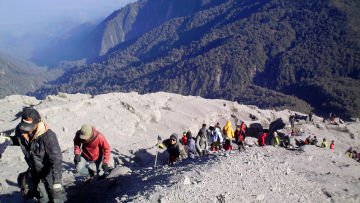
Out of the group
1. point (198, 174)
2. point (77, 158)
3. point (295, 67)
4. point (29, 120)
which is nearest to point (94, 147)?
point (77, 158)

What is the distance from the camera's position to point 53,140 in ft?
26.4

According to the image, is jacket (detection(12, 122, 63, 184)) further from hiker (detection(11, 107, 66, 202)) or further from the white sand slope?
the white sand slope

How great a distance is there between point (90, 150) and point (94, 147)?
175 mm

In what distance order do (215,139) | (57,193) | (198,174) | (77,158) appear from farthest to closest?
(215,139), (198,174), (77,158), (57,193)

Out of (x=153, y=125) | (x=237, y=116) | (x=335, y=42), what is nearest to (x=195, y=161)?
(x=153, y=125)

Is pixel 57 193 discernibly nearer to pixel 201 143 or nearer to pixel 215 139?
pixel 201 143

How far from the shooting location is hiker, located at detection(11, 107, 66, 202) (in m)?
7.86

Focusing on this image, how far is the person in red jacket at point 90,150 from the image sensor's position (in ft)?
36.7

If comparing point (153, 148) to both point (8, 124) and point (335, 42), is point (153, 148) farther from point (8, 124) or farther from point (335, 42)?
point (335, 42)

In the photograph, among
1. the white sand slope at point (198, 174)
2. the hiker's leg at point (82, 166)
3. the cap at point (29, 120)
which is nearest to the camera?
the cap at point (29, 120)

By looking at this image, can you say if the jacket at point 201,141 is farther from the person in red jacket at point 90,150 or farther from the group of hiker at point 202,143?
the person in red jacket at point 90,150

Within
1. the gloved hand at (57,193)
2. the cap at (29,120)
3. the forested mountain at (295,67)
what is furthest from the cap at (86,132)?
the forested mountain at (295,67)

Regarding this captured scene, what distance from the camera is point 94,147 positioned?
1166 centimetres

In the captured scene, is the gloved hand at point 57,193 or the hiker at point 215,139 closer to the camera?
the gloved hand at point 57,193
